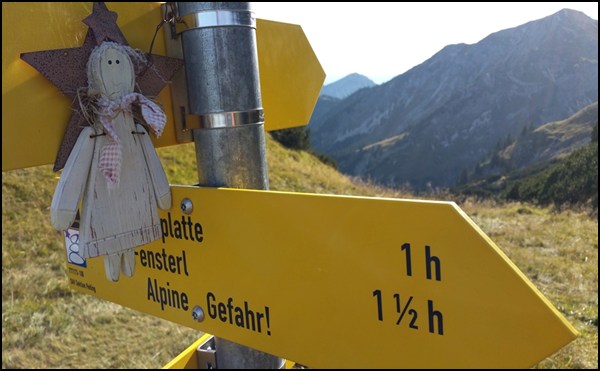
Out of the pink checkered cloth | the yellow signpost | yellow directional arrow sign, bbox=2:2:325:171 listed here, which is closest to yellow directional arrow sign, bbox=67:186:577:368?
the yellow signpost

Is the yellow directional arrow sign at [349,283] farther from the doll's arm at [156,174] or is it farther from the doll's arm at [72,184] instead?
the doll's arm at [72,184]

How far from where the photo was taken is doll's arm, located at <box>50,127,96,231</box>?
1066mm

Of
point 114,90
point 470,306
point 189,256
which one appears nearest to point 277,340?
point 189,256

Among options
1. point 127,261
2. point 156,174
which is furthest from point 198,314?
point 156,174

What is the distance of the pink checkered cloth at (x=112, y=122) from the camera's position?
1.09 metres

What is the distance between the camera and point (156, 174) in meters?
1.21

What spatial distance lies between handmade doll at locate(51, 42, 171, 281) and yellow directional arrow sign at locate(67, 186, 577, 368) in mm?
161

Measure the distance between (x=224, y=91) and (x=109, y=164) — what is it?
35cm

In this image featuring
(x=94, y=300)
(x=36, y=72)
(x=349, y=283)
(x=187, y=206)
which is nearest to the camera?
(x=349, y=283)

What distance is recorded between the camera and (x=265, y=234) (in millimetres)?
1117

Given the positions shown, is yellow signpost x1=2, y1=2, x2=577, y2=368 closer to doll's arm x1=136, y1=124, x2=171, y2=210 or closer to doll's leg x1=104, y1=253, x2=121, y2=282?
doll's arm x1=136, y1=124, x2=171, y2=210

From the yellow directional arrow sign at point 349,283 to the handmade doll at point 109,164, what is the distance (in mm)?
161

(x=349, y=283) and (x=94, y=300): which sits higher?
(x=349, y=283)

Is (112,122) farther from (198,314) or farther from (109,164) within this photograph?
(198,314)
